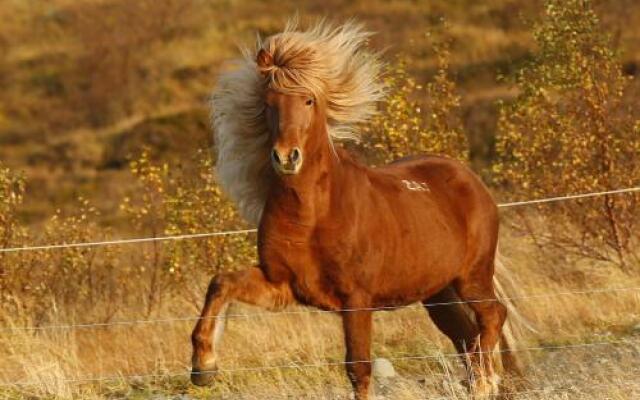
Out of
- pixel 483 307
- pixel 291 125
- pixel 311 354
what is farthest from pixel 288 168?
pixel 311 354

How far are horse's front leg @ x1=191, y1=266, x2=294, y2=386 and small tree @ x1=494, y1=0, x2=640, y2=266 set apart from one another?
6.73m

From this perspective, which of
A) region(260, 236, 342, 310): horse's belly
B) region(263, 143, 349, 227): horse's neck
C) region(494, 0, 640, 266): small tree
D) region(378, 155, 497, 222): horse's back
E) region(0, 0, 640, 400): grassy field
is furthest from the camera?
region(494, 0, 640, 266): small tree

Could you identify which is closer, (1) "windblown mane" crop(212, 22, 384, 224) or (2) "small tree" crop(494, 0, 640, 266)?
(1) "windblown mane" crop(212, 22, 384, 224)

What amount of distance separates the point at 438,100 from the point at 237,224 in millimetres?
2656

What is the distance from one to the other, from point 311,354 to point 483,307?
1865mm

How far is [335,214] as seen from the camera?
702 centimetres

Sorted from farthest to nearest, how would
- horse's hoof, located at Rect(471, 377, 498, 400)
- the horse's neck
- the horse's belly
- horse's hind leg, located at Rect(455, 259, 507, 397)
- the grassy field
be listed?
1. the grassy field
2. horse's hind leg, located at Rect(455, 259, 507, 397)
3. horse's hoof, located at Rect(471, 377, 498, 400)
4. the horse's neck
5. the horse's belly

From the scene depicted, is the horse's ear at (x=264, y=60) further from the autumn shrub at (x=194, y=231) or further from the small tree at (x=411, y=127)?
the autumn shrub at (x=194, y=231)

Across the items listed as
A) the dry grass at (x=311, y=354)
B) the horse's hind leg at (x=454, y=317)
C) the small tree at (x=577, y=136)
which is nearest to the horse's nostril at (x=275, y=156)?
the dry grass at (x=311, y=354)

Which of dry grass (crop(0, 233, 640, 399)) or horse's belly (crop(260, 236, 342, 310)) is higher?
horse's belly (crop(260, 236, 342, 310))

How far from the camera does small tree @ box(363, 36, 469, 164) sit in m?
12.8

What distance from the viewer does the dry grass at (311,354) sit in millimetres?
8172

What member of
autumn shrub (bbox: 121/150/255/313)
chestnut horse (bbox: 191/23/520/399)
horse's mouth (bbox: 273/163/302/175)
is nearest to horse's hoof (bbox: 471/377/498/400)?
chestnut horse (bbox: 191/23/520/399)

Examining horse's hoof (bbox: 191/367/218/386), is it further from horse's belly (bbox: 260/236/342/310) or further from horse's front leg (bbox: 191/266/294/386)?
horse's belly (bbox: 260/236/342/310)
